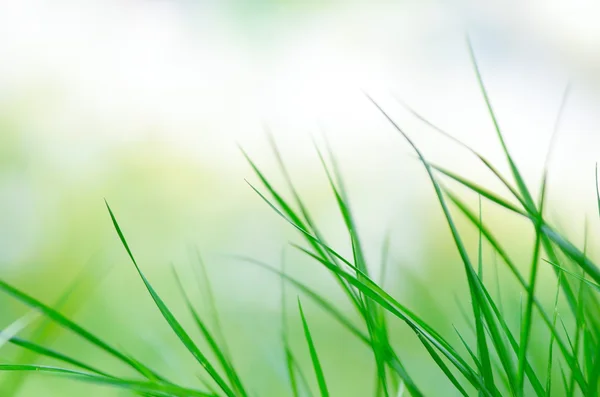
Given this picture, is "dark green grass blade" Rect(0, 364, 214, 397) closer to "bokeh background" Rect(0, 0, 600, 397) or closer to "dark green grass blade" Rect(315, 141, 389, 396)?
"dark green grass blade" Rect(315, 141, 389, 396)

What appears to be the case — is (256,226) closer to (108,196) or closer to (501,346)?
(108,196)

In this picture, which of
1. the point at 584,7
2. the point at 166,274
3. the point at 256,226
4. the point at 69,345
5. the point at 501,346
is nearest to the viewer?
the point at 501,346

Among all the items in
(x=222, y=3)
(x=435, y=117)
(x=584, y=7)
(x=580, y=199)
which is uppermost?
(x=584, y=7)

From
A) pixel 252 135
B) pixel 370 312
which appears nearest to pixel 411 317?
pixel 370 312

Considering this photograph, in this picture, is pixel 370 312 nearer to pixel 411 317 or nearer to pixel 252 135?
pixel 411 317

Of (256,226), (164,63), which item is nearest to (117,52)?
(164,63)

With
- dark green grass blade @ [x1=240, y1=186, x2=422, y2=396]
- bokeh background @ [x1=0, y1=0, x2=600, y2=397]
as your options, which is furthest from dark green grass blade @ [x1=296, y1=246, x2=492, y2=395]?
bokeh background @ [x1=0, y1=0, x2=600, y2=397]

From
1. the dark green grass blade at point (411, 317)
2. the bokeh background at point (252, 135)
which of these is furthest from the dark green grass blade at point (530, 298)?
the bokeh background at point (252, 135)
